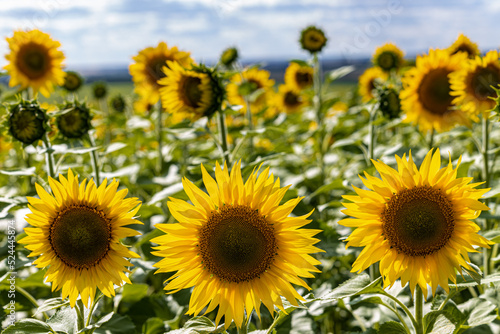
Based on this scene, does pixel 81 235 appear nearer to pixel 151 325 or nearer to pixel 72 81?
pixel 151 325

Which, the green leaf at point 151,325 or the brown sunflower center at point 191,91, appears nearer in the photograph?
the green leaf at point 151,325

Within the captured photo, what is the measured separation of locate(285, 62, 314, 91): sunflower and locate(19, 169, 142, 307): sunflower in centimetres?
537

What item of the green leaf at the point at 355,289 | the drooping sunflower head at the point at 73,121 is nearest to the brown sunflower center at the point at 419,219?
the green leaf at the point at 355,289

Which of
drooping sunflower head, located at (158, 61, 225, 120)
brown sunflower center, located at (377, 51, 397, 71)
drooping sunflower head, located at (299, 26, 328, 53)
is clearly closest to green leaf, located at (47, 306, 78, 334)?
drooping sunflower head, located at (158, 61, 225, 120)

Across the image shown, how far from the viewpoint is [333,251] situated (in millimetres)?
2387

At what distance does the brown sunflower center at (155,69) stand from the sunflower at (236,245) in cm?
308

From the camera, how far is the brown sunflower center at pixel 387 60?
535cm

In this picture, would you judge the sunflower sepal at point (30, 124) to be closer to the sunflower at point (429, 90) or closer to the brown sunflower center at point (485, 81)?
the sunflower at point (429, 90)

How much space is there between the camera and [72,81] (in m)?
5.71

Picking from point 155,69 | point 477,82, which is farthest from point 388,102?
point 155,69

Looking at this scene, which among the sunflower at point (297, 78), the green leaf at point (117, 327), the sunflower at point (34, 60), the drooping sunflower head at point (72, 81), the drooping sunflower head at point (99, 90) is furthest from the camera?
the drooping sunflower head at point (99, 90)

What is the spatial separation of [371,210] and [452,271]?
1.24 feet

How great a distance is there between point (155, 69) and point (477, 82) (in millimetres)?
3008

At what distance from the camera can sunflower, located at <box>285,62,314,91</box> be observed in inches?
271
